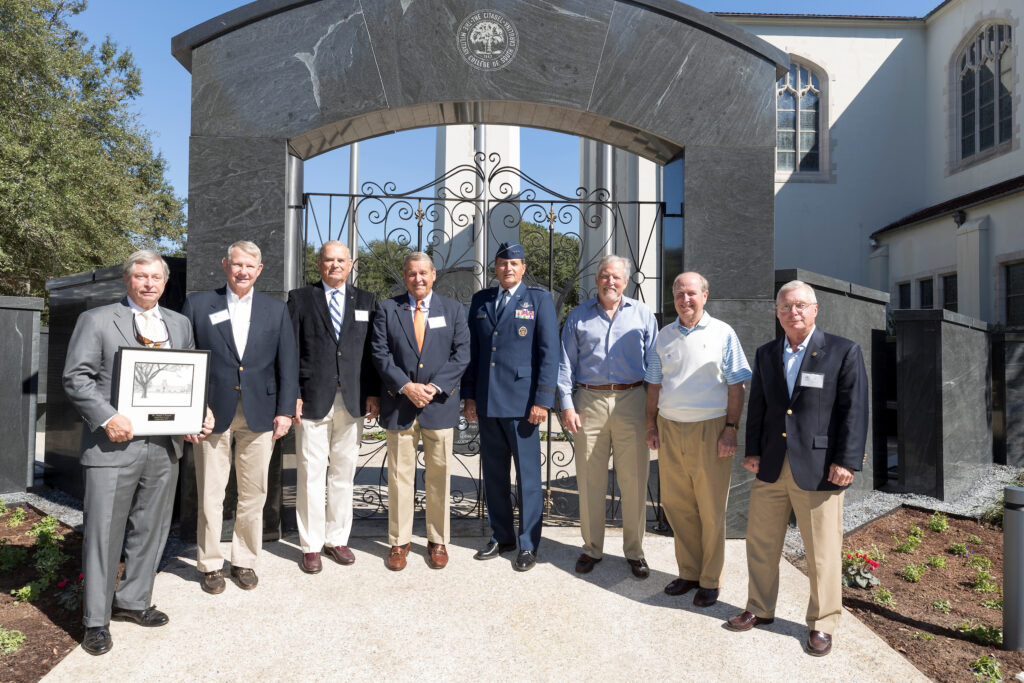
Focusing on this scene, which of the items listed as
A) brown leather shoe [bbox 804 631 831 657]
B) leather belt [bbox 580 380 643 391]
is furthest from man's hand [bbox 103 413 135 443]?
brown leather shoe [bbox 804 631 831 657]

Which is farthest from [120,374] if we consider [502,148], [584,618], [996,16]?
[996,16]

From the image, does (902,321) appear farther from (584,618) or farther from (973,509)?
(584,618)

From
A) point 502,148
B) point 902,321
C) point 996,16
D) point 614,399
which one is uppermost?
point 996,16

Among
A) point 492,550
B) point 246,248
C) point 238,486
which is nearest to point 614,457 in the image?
point 492,550

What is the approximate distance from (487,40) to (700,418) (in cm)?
322

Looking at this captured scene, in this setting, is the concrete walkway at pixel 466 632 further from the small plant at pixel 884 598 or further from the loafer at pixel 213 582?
the small plant at pixel 884 598

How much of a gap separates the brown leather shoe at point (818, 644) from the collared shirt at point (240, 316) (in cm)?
348

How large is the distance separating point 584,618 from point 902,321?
5086 millimetres

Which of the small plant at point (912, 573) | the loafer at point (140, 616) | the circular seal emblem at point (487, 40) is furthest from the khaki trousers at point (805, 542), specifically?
the circular seal emblem at point (487, 40)

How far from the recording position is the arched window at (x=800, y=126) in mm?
21844

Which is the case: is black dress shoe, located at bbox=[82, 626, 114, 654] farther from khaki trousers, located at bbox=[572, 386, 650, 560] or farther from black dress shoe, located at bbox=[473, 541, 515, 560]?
khaki trousers, located at bbox=[572, 386, 650, 560]

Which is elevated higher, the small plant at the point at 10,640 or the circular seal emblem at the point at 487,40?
the circular seal emblem at the point at 487,40

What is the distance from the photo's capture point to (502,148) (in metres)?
21.6

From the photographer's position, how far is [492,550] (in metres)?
4.45
